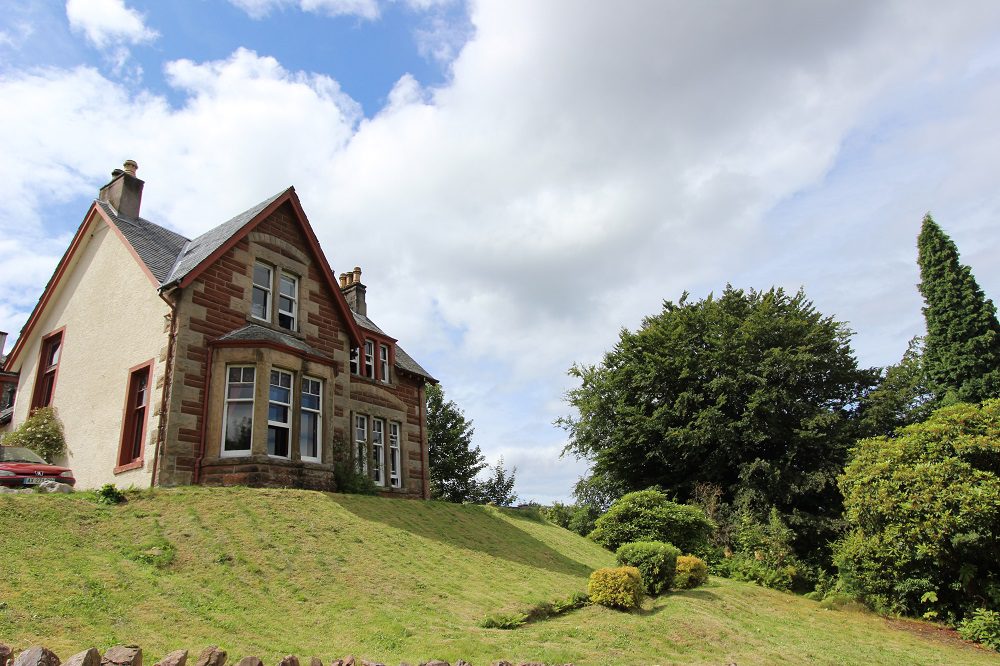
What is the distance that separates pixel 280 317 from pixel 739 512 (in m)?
20.3

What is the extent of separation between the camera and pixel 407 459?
27.2 meters

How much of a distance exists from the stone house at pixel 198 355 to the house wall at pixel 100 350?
0.19 ft

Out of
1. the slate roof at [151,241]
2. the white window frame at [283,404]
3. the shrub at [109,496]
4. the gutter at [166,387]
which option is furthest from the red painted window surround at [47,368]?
the shrub at [109,496]

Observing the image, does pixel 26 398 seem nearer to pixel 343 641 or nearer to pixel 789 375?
pixel 343 641

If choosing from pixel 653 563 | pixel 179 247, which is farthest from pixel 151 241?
pixel 653 563

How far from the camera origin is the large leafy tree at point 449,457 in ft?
147

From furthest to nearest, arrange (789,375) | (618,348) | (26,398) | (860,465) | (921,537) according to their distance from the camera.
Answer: (618,348) → (789,375) → (26,398) → (860,465) → (921,537)

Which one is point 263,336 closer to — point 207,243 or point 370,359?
point 207,243

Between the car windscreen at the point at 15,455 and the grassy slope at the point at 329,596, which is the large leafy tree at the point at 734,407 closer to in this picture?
the grassy slope at the point at 329,596

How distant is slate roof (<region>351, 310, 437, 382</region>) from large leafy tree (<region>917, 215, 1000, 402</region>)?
26.9 m

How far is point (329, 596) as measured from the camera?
12.1 meters

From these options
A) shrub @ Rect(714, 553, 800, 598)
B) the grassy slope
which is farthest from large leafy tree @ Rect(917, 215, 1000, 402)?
the grassy slope

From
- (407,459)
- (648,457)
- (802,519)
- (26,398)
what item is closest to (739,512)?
(802,519)

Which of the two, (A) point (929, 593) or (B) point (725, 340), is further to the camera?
(B) point (725, 340)
